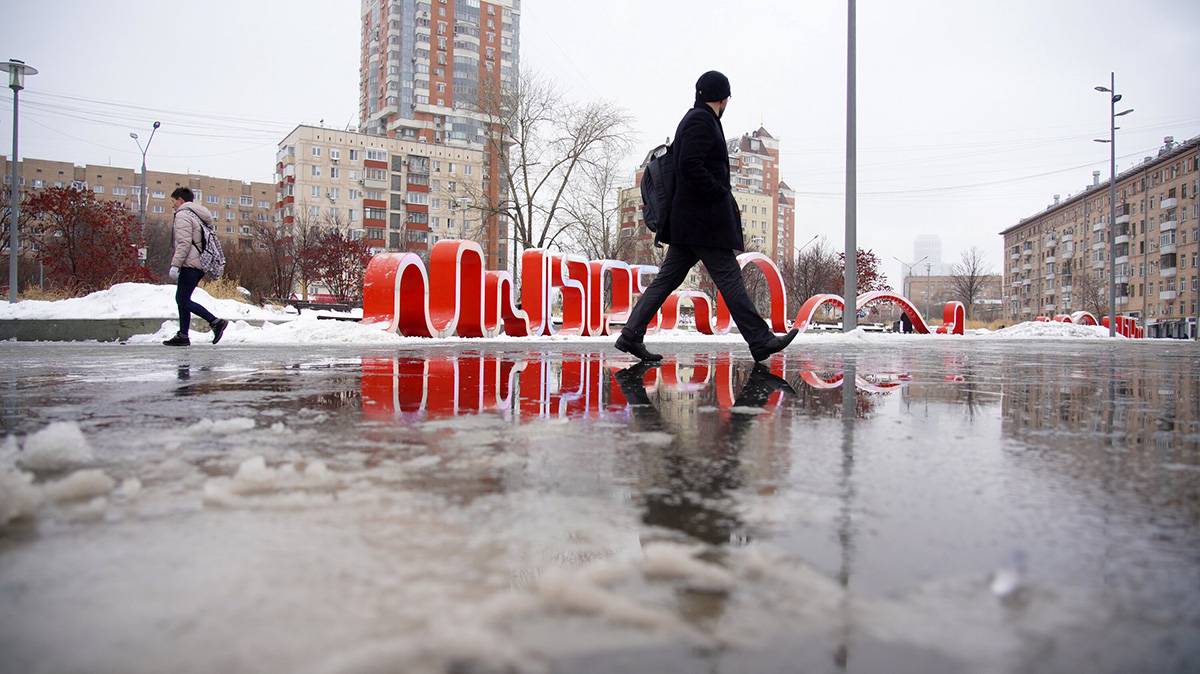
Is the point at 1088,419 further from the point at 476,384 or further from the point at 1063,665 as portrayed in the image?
the point at 476,384

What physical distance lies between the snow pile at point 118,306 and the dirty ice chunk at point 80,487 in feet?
40.9

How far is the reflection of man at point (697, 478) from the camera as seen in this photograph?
5.00 ft

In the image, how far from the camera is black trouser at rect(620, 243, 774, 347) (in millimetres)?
5949

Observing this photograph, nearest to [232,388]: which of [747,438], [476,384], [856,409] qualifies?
[476,384]

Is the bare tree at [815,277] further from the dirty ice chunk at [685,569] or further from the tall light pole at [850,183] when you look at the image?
the dirty ice chunk at [685,569]

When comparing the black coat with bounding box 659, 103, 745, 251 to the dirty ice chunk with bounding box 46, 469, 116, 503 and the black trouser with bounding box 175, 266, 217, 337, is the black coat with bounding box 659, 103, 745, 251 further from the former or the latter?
the black trouser with bounding box 175, 266, 217, 337

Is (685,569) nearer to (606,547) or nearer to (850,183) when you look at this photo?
(606,547)

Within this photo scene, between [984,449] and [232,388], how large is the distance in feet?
12.4

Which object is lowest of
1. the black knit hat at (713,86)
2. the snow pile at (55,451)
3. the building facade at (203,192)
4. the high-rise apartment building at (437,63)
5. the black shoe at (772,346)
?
the snow pile at (55,451)

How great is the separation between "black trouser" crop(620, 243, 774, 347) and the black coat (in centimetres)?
11

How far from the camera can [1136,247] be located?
279 feet

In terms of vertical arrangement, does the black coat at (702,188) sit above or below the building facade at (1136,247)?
below

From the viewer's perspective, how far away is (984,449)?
2471 mm

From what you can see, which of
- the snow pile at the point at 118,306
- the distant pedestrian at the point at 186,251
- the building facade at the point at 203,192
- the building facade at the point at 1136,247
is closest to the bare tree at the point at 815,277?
the building facade at the point at 1136,247
